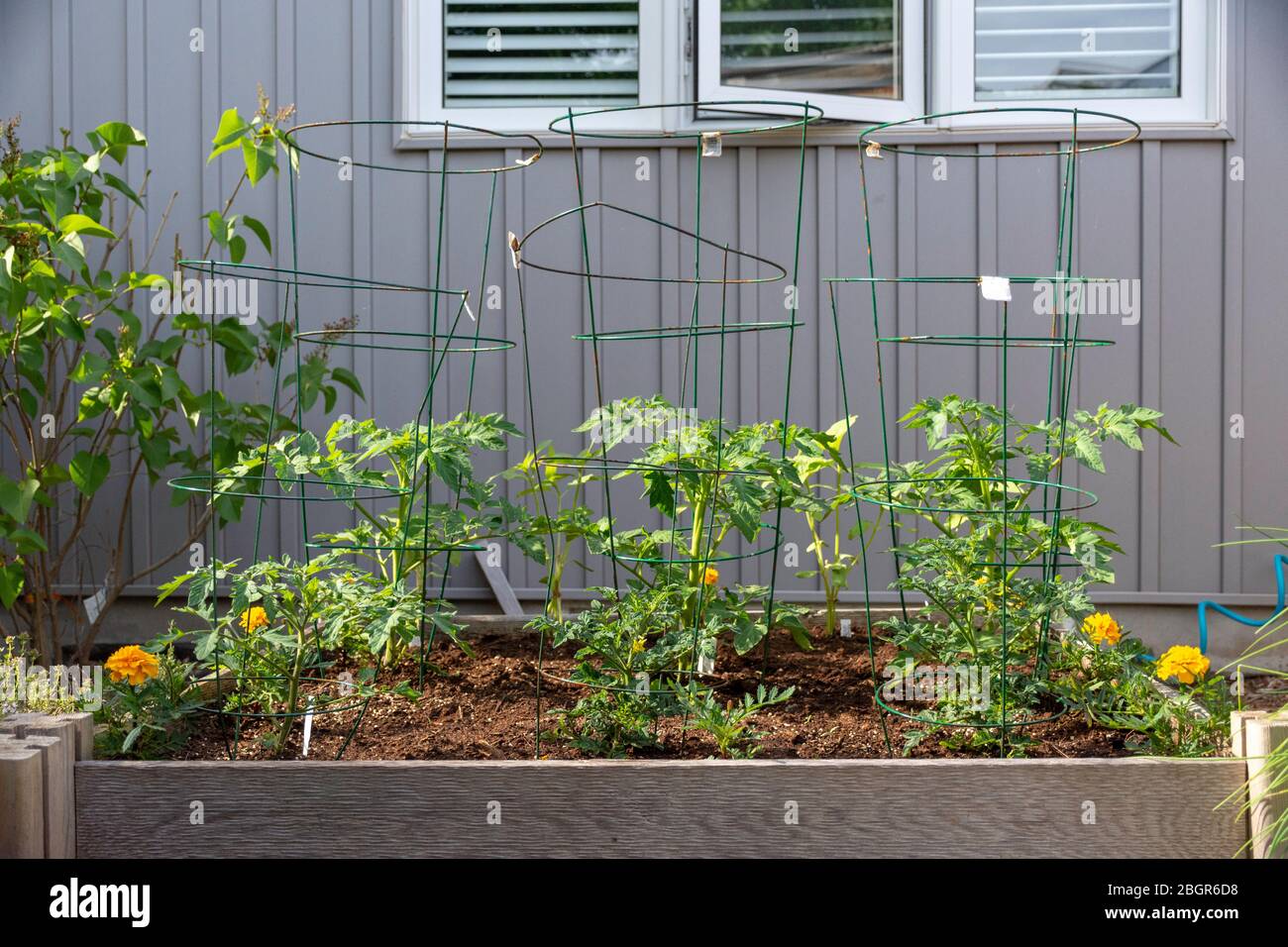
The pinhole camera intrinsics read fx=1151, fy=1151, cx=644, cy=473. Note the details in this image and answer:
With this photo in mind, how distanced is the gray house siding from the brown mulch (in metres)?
1.29

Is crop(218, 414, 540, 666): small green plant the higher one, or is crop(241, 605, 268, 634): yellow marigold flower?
crop(218, 414, 540, 666): small green plant

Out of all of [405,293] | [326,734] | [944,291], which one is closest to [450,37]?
[405,293]

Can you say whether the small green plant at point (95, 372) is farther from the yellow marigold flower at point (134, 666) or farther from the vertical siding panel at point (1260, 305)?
the vertical siding panel at point (1260, 305)

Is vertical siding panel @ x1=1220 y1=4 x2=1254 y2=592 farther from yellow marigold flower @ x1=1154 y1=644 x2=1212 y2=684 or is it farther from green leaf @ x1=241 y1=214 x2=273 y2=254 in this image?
green leaf @ x1=241 y1=214 x2=273 y2=254

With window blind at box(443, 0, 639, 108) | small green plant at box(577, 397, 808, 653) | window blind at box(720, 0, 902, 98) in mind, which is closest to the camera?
small green plant at box(577, 397, 808, 653)

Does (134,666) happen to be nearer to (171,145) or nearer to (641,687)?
(641,687)

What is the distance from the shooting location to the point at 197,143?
376 cm

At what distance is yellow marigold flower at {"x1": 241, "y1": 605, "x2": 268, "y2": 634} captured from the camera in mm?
2226

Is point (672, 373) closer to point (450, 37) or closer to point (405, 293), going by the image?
point (405, 293)

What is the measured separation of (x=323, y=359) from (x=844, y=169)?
5.61 feet

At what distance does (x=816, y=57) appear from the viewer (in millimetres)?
3664

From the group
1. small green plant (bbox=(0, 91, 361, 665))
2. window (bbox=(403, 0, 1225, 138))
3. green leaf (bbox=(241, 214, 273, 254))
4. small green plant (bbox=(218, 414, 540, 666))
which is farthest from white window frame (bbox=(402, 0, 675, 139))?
small green plant (bbox=(218, 414, 540, 666))

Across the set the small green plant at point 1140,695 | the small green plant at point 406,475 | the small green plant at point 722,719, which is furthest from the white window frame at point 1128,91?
the small green plant at point 722,719

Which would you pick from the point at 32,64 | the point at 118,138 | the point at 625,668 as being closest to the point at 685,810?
the point at 625,668
